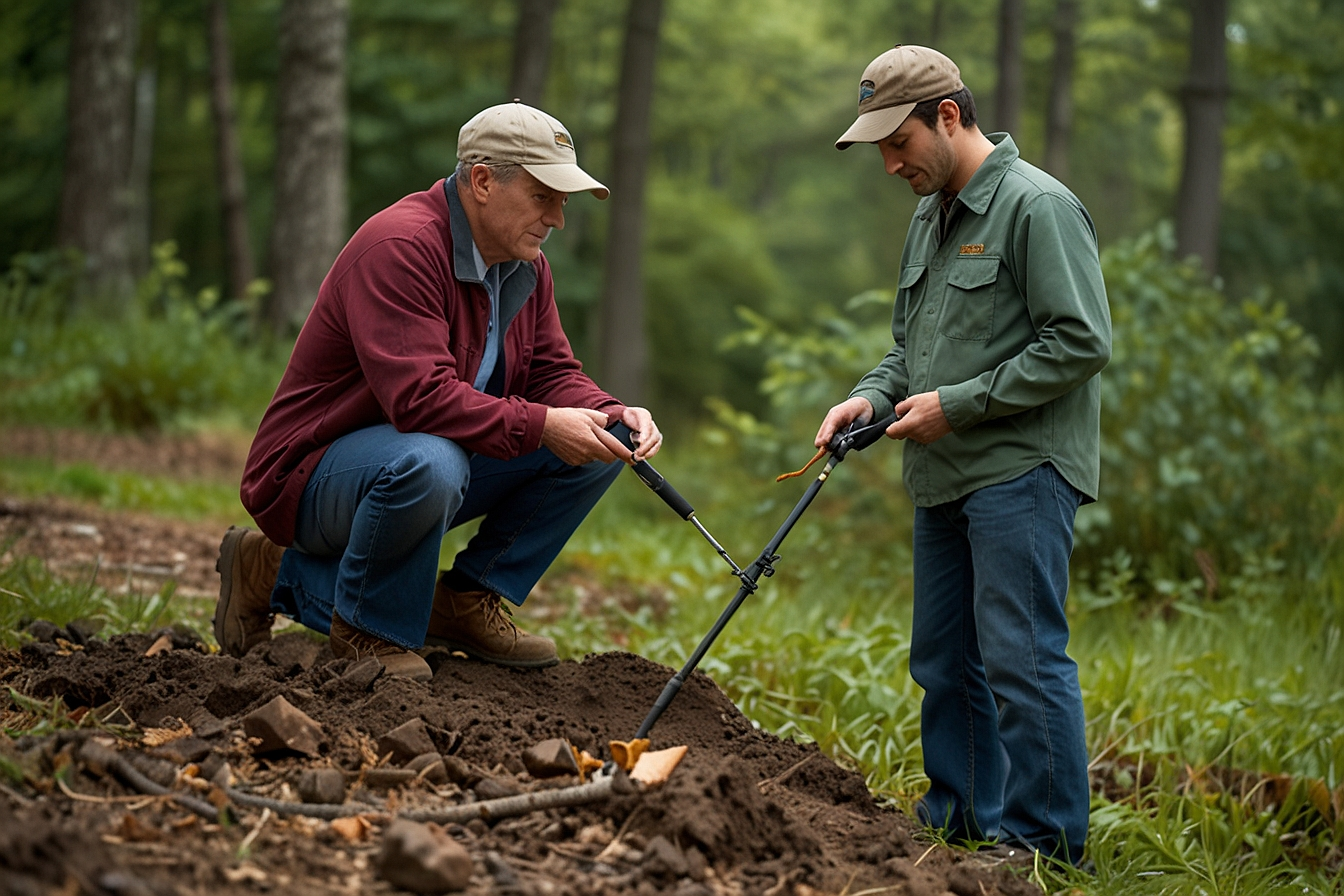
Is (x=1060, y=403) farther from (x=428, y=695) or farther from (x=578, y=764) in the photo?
(x=428, y=695)

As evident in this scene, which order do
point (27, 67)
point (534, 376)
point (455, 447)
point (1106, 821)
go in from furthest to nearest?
1. point (27, 67)
2. point (534, 376)
3. point (1106, 821)
4. point (455, 447)

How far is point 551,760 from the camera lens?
2.79 meters

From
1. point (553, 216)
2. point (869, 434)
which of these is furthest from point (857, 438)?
point (553, 216)

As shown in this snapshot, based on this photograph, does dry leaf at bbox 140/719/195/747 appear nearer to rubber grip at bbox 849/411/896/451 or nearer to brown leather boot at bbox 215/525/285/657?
brown leather boot at bbox 215/525/285/657

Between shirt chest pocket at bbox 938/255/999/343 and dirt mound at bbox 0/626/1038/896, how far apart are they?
48.3 inches

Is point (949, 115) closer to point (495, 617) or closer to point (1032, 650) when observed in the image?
point (1032, 650)

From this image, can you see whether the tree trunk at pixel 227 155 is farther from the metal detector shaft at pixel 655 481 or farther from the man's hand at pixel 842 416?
the man's hand at pixel 842 416

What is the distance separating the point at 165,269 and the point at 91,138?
305 cm

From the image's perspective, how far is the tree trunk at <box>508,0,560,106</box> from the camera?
1293 cm

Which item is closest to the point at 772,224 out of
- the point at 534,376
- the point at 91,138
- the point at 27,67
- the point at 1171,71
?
the point at 1171,71

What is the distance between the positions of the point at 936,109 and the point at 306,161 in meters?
7.55

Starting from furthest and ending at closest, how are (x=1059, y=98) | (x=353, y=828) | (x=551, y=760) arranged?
(x=1059, y=98) → (x=551, y=760) → (x=353, y=828)

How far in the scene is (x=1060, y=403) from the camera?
3217 mm

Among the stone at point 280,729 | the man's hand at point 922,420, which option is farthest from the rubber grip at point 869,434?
the stone at point 280,729
